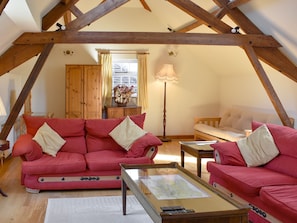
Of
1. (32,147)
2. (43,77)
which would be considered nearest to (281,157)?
(32,147)

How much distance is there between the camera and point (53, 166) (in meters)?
4.42

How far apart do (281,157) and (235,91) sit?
4.38 m

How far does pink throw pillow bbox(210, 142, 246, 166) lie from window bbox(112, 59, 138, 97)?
4.61m

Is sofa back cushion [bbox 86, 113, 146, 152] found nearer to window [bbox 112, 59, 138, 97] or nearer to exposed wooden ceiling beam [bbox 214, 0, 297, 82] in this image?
exposed wooden ceiling beam [bbox 214, 0, 297, 82]

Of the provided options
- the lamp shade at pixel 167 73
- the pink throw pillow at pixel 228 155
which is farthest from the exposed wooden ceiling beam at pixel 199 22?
the pink throw pillow at pixel 228 155

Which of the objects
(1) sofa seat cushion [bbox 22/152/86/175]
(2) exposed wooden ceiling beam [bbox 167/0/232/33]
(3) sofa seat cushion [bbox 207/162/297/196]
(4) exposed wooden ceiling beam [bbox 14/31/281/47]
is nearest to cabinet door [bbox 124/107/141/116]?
(4) exposed wooden ceiling beam [bbox 14/31/281/47]

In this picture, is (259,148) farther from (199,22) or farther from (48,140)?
(199,22)

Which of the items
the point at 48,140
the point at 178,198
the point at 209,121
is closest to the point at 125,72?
the point at 209,121

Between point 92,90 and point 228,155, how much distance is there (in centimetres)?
439

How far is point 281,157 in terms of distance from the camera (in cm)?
406

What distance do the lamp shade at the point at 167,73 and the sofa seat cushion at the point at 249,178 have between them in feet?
14.9

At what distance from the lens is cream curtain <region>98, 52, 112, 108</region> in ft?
27.8

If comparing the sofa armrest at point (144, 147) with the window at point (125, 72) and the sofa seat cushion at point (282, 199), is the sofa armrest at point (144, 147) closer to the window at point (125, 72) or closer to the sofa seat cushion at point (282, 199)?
the sofa seat cushion at point (282, 199)

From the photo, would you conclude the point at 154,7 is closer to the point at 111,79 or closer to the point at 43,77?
the point at 111,79
